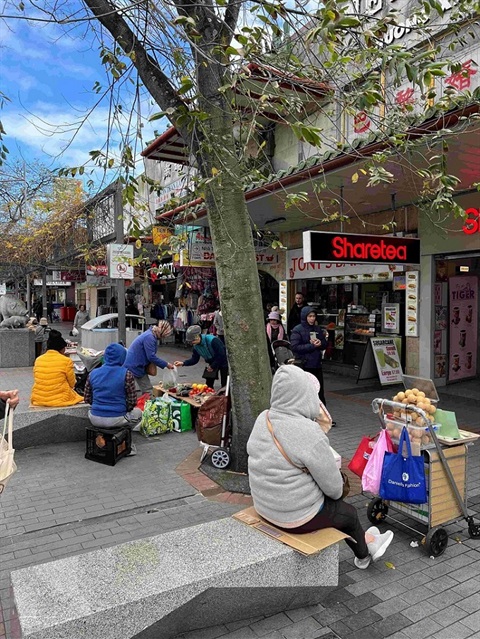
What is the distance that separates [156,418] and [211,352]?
4.73 ft

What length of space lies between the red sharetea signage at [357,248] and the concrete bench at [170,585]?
3.89m

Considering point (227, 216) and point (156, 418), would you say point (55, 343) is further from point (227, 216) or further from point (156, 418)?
point (227, 216)

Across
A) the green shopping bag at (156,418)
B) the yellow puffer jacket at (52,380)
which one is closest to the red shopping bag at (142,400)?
the green shopping bag at (156,418)

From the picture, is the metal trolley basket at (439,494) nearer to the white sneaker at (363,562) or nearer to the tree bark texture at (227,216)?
the white sneaker at (363,562)

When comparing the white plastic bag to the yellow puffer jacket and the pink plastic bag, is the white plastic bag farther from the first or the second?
the pink plastic bag

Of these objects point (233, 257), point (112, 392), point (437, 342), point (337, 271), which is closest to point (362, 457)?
point (233, 257)

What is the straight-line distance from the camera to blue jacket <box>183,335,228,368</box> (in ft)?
25.5

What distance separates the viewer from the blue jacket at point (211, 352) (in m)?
7.77

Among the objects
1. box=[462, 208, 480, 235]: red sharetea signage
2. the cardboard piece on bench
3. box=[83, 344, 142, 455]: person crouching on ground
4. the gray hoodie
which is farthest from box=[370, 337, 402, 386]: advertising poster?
the gray hoodie

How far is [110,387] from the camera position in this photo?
5.90m

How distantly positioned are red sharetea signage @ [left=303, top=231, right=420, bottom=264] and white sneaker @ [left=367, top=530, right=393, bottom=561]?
3.52 m

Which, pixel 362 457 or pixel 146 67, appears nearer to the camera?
pixel 362 457

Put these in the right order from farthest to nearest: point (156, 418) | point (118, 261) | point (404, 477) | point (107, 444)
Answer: point (118, 261), point (156, 418), point (107, 444), point (404, 477)

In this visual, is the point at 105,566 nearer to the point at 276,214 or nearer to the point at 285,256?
the point at 276,214
